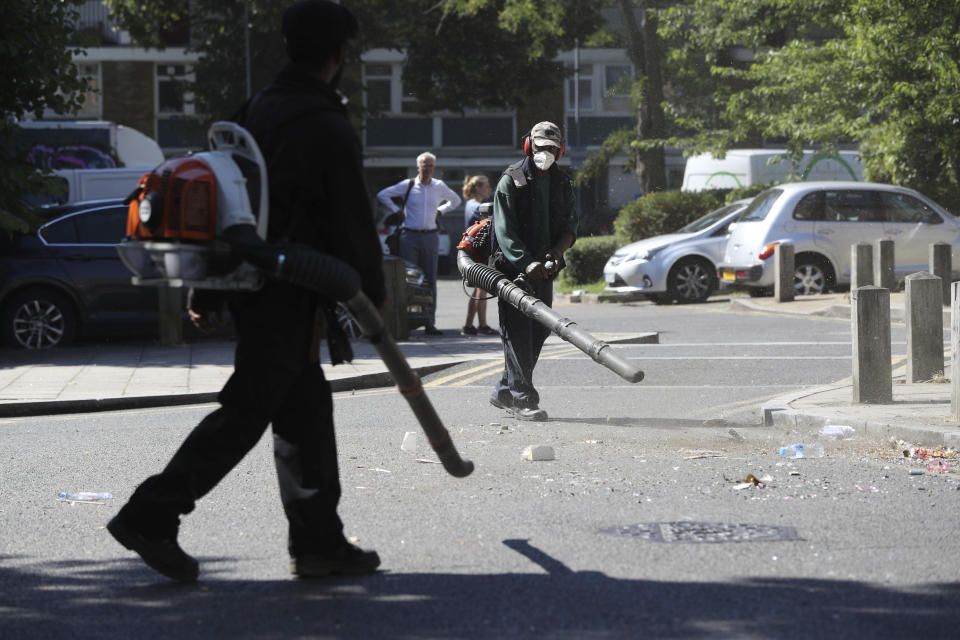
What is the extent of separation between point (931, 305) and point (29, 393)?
6.71m

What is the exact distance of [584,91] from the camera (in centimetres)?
5197

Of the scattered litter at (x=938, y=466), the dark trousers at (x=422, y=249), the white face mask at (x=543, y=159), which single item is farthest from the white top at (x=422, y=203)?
the scattered litter at (x=938, y=466)

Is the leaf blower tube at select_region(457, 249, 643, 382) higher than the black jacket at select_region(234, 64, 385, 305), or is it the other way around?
the black jacket at select_region(234, 64, 385, 305)

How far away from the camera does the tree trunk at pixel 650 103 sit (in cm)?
2855

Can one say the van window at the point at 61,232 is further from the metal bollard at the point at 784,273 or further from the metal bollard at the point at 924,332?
the metal bollard at the point at 784,273

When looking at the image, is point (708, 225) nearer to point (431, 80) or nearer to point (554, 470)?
point (554, 470)

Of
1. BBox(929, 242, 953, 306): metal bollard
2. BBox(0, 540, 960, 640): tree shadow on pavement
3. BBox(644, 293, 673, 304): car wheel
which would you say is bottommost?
BBox(0, 540, 960, 640): tree shadow on pavement

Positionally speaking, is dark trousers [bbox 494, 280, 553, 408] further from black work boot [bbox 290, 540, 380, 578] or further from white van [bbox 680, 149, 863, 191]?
white van [bbox 680, 149, 863, 191]

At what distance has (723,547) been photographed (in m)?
5.08

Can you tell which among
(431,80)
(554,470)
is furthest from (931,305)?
(431,80)

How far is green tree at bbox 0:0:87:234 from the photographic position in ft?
46.2

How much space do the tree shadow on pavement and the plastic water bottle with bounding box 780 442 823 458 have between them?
8.84ft

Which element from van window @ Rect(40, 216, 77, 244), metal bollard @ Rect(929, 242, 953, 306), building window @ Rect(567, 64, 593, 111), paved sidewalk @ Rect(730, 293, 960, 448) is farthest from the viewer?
building window @ Rect(567, 64, 593, 111)

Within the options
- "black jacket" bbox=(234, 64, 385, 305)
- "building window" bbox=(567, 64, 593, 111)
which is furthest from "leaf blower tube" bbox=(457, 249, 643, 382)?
"building window" bbox=(567, 64, 593, 111)
